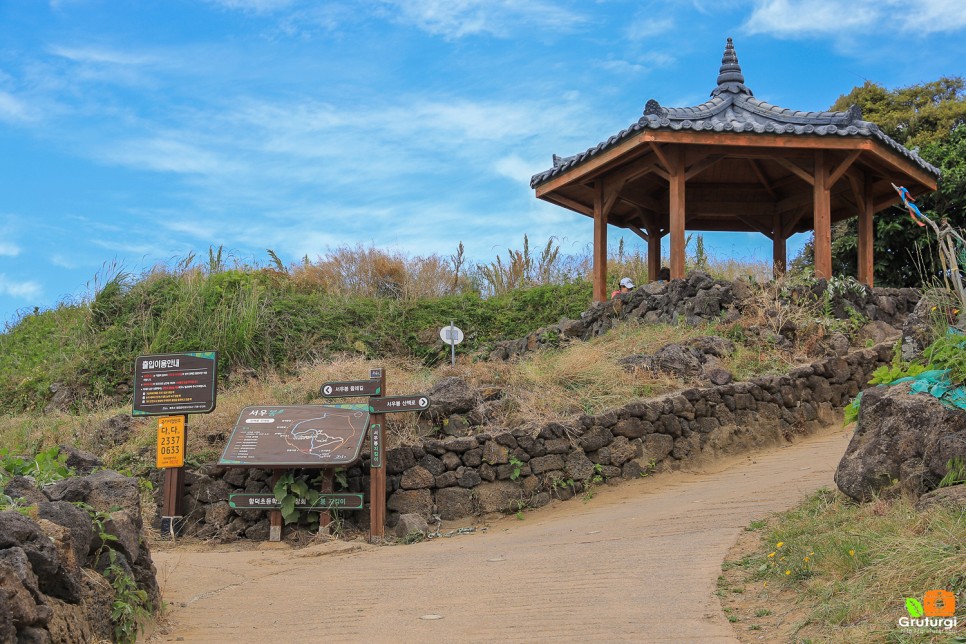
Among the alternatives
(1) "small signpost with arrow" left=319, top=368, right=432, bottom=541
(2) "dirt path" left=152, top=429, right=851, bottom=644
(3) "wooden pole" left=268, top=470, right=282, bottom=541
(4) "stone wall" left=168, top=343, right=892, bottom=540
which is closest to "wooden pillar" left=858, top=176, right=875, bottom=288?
(4) "stone wall" left=168, top=343, right=892, bottom=540

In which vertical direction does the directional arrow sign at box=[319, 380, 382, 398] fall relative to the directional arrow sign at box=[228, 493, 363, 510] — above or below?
above

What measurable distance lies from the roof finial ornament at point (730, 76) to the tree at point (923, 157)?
3335 mm

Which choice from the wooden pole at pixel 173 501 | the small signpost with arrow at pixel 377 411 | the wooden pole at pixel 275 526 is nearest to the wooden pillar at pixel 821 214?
the small signpost with arrow at pixel 377 411

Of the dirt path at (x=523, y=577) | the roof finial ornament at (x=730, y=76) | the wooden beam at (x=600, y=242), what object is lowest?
the dirt path at (x=523, y=577)

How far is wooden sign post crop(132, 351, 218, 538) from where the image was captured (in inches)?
394

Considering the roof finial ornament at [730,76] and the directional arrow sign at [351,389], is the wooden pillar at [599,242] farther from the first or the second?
the directional arrow sign at [351,389]

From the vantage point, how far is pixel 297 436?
31.7ft

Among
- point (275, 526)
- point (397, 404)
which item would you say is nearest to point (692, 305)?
point (397, 404)

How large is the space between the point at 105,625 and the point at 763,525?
4899mm

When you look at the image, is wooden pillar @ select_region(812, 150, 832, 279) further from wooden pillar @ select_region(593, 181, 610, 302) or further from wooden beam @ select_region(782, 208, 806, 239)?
wooden pillar @ select_region(593, 181, 610, 302)

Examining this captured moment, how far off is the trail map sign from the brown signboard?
65 centimetres

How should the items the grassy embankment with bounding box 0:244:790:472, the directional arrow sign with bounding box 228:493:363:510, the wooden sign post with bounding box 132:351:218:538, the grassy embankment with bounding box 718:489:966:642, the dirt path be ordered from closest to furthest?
1. the grassy embankment with bounding box 718:489:966:642
2. the dirt path
3. the directional arrow sign with bounding box 228:493:363:510
4. the wooden sign post with bounding box 132:351:218:538
5. the grassy embankment with bounding box 0:244:790:472

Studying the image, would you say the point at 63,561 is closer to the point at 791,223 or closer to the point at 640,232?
the point at 640,232

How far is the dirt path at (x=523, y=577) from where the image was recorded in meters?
5.47
